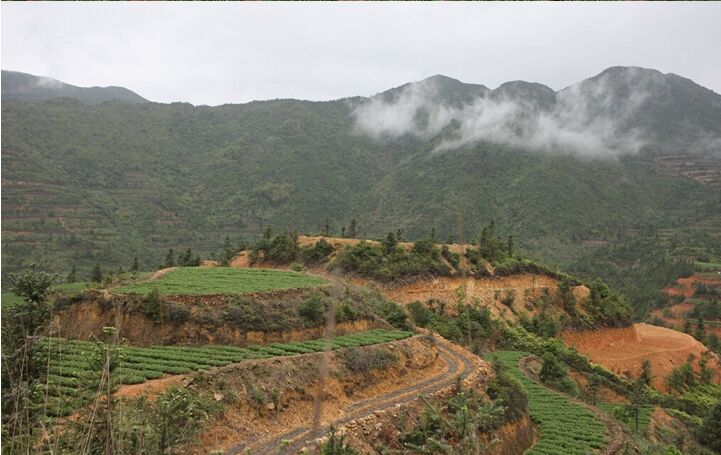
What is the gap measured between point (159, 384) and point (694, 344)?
150 feet

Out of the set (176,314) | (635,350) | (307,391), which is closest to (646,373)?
(635,350)

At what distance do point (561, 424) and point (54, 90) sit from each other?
16233 centimetres

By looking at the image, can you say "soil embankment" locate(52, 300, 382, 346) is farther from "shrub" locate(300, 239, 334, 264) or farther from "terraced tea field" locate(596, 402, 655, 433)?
"shrub" locate(300, 239, 334, 264)

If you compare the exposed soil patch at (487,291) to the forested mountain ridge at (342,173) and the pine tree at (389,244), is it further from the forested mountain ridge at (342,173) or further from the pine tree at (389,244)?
the forested mountain ridge at (342,173)

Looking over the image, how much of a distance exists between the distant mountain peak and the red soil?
4969 inches

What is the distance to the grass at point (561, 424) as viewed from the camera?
19.9 m

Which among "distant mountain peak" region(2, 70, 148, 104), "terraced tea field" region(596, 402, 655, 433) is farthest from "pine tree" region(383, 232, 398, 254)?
"distant mountain peak" region(2, 70, 148, 104)

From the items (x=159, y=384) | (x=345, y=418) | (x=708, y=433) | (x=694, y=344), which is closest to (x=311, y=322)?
(x=345, y=418)

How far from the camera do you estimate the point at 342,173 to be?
106 m

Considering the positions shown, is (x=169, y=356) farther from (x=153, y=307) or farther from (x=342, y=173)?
(x=342, y=173)

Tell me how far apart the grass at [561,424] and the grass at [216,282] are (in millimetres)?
11882

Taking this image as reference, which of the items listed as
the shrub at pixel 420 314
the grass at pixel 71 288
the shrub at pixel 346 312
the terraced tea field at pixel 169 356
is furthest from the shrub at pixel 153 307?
the shrub at pixel 420 314

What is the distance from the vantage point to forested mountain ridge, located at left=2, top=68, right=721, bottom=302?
231ft

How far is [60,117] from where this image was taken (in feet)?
285
